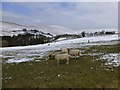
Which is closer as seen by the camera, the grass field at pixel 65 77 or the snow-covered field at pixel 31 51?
the grass field at pixel 65 77

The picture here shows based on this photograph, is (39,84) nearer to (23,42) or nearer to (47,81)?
(47,81)

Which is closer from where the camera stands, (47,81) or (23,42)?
(47,81)

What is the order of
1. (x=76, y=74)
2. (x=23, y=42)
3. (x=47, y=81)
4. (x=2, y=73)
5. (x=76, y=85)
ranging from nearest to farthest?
(x=76, y=85), (x=47, y=81), (x=76, y=74), (x=2, y=73), (x=23, y=42)

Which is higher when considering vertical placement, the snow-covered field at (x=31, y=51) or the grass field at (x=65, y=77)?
the snow-covered field at (x=31, y=51)

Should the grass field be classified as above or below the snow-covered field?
below

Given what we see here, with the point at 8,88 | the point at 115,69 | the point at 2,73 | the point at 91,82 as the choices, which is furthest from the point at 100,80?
the point at 2,73

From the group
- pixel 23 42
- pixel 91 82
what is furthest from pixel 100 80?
pixel 23 42

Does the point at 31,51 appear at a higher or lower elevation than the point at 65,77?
higher

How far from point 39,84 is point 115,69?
6.23 metres

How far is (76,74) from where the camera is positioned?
18219 mm

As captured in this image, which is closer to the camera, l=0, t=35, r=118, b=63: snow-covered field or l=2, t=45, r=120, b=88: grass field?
l=2, t=45, r=120, b=88: grass field

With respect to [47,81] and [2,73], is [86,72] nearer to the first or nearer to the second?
[47,81]

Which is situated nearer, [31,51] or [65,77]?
[65,77]

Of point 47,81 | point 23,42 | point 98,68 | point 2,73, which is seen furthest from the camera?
point 23,42
